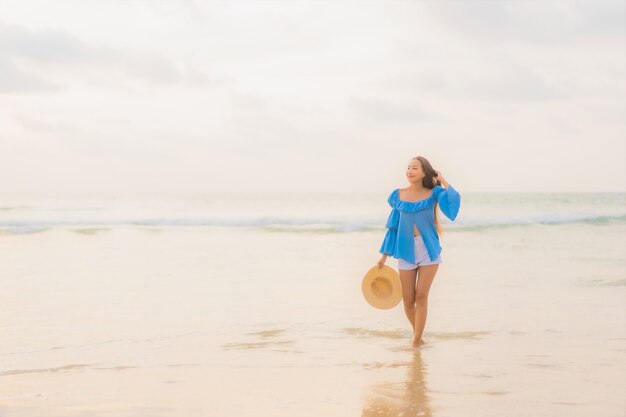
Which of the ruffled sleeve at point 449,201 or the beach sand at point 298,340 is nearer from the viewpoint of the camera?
the beach sand at point 298,340

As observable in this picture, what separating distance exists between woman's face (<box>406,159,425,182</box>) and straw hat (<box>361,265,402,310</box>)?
1037mm

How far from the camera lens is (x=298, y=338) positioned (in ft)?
25.1

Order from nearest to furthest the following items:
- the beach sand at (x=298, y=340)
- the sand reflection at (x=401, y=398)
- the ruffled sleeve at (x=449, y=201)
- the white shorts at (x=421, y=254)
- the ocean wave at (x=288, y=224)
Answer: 1. the sand reflection at (x=401, y=398)
2. the beach sand at (x=298, y=340)
3. the ruffled sleeve at (x=449, y=201)
4. the white shorts at (x=421, y=254)
5. the ocean wave at (x=288, y=224)

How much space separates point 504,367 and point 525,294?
4626 millimetres

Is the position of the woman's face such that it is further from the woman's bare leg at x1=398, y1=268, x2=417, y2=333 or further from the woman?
the woman's bare leg at x1=398, y1=268, x2=417, y2=333

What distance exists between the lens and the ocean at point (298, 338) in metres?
5.29

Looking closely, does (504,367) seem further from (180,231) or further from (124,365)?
(180,231)

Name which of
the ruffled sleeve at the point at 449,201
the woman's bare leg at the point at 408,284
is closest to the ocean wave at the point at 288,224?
the woman's bare leg at the point at 408,284

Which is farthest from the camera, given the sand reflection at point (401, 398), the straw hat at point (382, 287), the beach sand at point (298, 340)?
the straw hat at point (382, 287)

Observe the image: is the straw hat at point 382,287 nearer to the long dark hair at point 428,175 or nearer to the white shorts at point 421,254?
the white shorts at point 421,254

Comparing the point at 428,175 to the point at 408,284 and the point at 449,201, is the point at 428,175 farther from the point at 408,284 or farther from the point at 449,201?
the point at 408,284

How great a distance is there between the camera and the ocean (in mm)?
5289

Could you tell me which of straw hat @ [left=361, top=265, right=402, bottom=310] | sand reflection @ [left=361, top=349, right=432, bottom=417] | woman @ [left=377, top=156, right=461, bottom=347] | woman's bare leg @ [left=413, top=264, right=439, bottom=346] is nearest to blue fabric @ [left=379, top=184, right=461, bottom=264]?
woman @ [left=377, top=156, right=461, bottom=347]

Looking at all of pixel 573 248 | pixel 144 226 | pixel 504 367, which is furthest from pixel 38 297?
pixel 144 226
